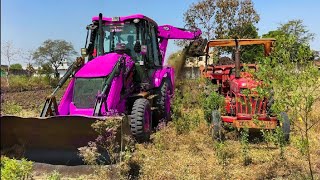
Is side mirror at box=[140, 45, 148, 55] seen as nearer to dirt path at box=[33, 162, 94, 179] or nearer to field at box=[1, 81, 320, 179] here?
field at box=[1, 81, 320, 179]

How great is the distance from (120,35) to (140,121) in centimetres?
232

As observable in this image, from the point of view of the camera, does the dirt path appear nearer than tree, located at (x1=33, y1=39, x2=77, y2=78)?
Yes

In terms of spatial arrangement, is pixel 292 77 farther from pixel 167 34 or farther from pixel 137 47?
pixel 167 34

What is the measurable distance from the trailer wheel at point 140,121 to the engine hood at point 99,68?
0.77 meters

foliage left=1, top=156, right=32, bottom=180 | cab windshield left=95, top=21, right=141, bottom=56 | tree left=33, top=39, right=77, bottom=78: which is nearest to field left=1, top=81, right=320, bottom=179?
foliage left=1, top=156, right=32, bottom=180

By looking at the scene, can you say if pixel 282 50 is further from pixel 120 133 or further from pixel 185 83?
pixel 185 83

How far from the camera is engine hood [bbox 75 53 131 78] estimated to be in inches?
273

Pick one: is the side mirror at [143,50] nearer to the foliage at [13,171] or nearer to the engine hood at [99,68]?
the engine hood at [99,68]

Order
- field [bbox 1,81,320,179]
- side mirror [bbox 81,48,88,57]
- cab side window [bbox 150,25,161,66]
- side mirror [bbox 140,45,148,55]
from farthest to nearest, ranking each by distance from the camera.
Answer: cab side window [bbox 150,25,161,66] < side mirror [bbox 81,48,88,57] < side mirror [bbox 140,45,148,55] < field [bbox 1,81,320,179]

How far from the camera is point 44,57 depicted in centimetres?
5250

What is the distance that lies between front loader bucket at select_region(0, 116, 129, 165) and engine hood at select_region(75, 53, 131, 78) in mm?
1473

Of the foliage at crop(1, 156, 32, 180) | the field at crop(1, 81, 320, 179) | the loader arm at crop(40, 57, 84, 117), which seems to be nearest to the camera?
the foliage at crop(1, 156, 32, 180)

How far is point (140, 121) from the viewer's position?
266 inches

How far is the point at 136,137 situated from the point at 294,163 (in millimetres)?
2522
